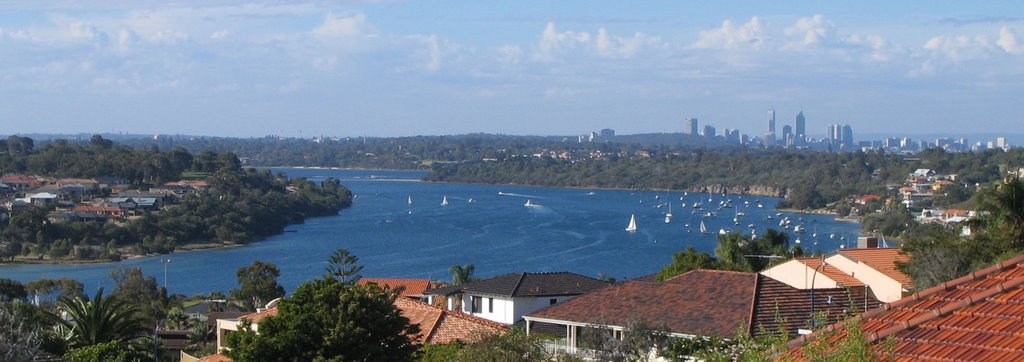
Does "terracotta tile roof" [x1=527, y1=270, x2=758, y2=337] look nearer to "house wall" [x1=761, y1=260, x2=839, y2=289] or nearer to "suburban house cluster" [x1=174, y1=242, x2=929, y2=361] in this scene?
"suburban house cluster" [x1=174, y1=242, x2=929, y2=361]

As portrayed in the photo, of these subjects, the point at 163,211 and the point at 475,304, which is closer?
the point at 475,304

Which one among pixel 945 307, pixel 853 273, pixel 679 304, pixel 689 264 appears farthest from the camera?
pixel 689 264

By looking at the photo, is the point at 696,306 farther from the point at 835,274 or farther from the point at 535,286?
the point at 535,286

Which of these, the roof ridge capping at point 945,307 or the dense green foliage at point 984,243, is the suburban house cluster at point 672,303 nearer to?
the dense green foliage at point 984,243

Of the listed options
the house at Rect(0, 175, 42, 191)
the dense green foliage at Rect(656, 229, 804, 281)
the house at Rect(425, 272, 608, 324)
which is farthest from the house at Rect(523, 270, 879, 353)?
the house at Rect(0, 175, 42, 191)

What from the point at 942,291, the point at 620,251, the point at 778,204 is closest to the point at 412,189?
the point at 778,204

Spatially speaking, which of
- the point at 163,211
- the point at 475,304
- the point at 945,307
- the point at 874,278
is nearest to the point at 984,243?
the point at 874,278

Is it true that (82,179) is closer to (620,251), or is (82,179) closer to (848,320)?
(620,251)
